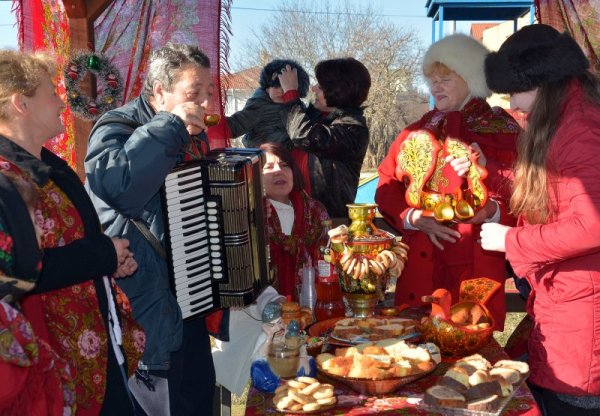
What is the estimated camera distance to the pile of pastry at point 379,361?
179 cm

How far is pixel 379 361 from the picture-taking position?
6.03 feet

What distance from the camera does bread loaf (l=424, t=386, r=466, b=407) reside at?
64.8 inches

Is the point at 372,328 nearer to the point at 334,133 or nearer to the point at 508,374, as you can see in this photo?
the point at 508,374

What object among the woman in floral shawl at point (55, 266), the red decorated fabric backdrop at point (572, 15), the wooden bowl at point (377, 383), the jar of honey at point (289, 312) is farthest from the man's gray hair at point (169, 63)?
the red decorated fabric backdrop at point (572, 15)

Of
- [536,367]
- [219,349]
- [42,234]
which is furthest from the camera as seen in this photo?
[219,349]

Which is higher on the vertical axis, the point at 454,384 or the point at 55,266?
the point at 55,266

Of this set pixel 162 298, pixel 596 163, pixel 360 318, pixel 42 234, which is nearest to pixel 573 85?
pixel 596 163

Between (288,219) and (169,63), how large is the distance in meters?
0.93

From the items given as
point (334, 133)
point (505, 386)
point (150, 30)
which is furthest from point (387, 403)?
point (150, 30)

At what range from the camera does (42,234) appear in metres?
1.81

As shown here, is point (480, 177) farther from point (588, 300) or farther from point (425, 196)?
point (588, 300)

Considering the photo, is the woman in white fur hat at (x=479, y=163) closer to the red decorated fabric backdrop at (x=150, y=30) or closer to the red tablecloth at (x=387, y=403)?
the red tablecloth at (x=387, y=403)

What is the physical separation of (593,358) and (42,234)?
1.72 metres

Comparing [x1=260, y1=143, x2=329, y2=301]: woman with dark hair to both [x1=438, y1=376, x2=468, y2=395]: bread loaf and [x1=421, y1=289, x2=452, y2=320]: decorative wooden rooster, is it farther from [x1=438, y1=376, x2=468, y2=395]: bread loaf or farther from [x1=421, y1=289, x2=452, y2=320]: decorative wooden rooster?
[x1=438, y1=376, x2=468, y2=395]: bread loaf
